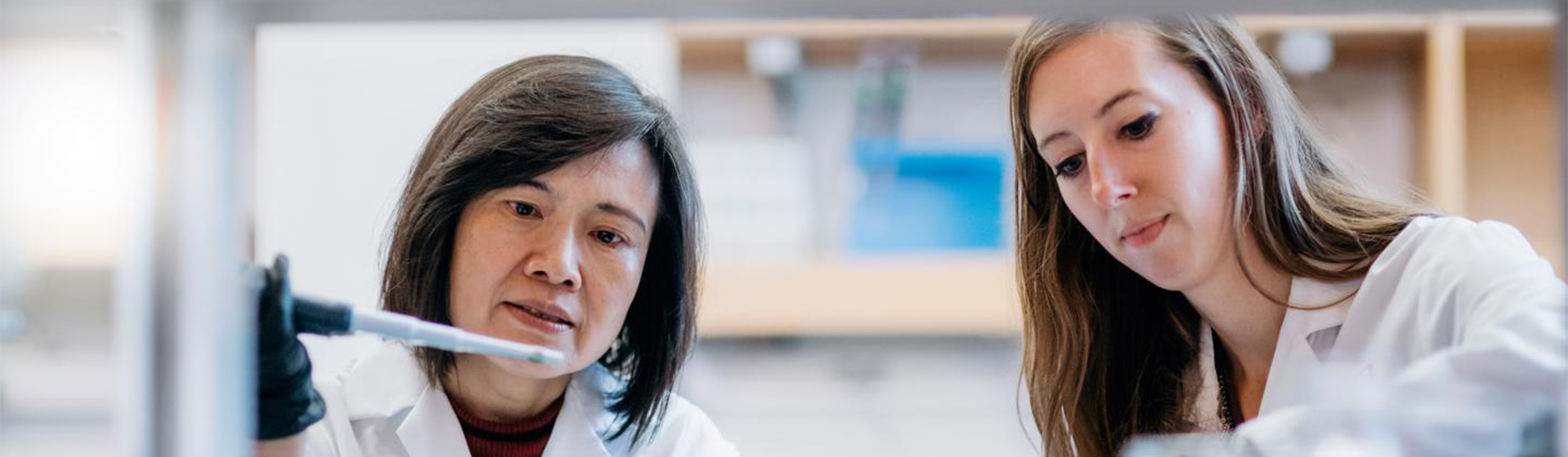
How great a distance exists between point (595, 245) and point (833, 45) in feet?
4.69

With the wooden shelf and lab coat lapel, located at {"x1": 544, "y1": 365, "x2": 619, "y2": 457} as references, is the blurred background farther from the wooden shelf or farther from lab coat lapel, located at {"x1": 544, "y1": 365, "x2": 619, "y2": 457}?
lab coat lapel, located at {"x1": 544, "y1": 365, "x2": 619, "y2": 457}

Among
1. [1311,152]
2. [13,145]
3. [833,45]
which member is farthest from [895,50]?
[13,145]

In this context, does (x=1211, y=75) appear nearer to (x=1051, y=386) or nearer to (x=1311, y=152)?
(x=1311, y=152)

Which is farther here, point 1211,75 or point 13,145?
point 1211,75

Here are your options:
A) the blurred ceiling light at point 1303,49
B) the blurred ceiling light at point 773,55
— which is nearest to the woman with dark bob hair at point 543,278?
the blurred ceiling light at point 773,55

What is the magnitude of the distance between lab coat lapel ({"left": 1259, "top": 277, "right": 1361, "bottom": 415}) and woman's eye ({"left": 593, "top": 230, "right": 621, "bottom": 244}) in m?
0.51

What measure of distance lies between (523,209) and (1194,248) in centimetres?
53

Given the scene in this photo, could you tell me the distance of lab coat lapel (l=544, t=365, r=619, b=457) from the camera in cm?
103

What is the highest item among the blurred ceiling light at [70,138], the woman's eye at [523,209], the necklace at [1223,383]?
the blurred ceiling light at [70,138]

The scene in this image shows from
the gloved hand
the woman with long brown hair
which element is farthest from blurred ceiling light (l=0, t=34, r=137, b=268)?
the woman with long brown hair

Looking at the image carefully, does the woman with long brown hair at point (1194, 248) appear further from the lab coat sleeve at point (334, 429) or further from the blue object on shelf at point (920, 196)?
the blue object on shelf at point (920, 196)

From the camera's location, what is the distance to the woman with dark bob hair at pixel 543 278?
96cm

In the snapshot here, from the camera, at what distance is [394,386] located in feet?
3.53

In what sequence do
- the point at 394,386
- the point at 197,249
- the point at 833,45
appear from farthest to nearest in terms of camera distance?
1. the point at 833,45
2. the point at 394,386
3. the point at 197,249
